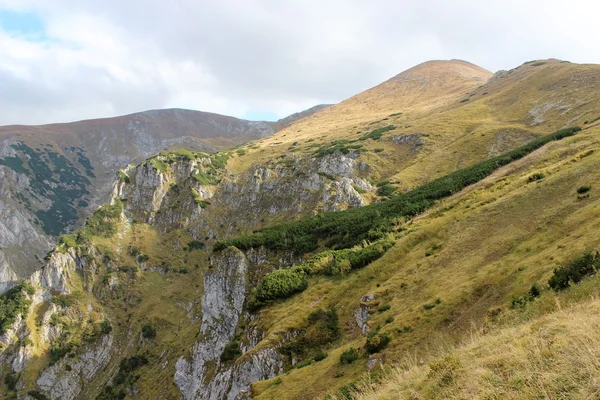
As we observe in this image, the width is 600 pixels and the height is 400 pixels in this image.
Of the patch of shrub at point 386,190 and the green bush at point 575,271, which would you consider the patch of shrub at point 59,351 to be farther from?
the green bush at point 575,271

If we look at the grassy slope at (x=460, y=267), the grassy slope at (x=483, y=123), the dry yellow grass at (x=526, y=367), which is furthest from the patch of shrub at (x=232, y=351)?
the grassy slope at (x=483, y=123)

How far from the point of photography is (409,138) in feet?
413

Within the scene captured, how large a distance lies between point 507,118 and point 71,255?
5771 inches

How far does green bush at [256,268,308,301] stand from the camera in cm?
4231

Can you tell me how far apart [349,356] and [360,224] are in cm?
3668

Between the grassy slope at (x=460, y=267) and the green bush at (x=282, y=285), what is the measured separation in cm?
165

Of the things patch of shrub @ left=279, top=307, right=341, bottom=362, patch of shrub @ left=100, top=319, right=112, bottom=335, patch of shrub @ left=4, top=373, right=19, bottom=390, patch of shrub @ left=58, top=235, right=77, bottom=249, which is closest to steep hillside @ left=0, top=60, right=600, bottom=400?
patch of shrub @ left=279, top=307, right=341, bottom=362

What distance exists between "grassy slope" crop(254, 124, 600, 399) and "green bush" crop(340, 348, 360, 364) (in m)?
0.49

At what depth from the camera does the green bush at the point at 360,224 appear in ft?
179

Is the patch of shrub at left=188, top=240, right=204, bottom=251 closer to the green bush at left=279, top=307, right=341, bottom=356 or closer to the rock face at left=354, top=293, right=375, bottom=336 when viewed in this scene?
the green bush at left=279, top=307, right=341, bottom=356

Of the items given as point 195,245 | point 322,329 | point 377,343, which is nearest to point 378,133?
point 195,245

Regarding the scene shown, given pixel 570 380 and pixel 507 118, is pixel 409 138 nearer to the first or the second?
pixel 507 118

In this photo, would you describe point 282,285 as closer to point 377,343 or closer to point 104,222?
point 377,343

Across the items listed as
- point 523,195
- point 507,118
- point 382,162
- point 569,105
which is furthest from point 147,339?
point 569,105
